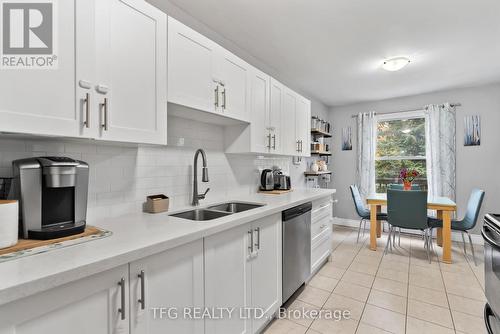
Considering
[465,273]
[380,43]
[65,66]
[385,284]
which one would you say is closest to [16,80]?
[65,66]

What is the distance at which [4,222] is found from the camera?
87cm

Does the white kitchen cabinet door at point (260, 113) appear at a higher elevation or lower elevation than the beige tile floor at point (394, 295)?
higher

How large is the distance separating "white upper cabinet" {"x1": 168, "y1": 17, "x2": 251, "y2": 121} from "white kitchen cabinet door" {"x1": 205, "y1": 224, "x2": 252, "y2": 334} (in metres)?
0.89

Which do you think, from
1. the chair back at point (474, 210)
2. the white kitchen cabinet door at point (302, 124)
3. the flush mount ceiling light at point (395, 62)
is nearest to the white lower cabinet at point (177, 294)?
the white kitchen cabinet door at point (302, 124)

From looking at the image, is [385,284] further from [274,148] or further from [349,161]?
[349,161]

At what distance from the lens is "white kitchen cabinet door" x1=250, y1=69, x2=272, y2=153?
7.56 ft

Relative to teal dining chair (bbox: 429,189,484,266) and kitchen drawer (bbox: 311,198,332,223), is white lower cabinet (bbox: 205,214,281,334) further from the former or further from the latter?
teal dining chair (bbox: 429,189,484,266)

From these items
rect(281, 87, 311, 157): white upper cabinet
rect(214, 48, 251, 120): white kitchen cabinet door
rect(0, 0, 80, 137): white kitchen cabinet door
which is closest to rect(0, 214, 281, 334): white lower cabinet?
rect(0, 0, 80, 137): white kitchen cabinet door

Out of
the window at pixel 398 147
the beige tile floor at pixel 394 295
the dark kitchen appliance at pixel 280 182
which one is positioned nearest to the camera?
the beige tile floor at pixel 394 295

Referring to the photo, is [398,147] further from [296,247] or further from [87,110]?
[87,110]

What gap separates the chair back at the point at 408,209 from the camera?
3.13 m

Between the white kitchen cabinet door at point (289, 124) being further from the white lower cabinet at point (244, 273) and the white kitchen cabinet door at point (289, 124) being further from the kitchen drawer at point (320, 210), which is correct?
the white lower cabinet at point (244, 273)

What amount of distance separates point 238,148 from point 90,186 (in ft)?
4.15

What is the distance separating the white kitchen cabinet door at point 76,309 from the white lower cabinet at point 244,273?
1.50 ft
